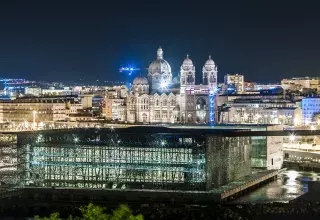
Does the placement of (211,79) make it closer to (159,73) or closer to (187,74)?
(187,74)

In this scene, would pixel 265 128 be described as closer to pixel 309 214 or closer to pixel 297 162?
pixel 297 162

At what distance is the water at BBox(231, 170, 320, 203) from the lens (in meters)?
39.2

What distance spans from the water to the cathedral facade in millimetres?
32941

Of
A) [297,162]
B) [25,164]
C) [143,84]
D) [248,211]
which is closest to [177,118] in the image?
[143,84]

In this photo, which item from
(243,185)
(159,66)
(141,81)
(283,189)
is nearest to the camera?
(243,185)

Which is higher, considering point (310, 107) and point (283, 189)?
point (310, 107)

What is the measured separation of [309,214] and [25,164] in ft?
52.4

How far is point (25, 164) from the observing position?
4141 cm

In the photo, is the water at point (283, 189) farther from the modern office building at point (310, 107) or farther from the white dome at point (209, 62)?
the modern office building at point (310, 107)

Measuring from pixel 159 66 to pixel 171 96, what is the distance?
4.41 meters

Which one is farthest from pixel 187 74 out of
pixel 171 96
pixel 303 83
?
pixel 303 83

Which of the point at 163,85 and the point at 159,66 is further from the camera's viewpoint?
the point at 159,66

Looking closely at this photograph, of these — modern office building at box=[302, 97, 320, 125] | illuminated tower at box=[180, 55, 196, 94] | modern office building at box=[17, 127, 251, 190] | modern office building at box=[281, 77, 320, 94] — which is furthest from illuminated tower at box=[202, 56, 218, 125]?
modern office building at box=[281, 77, 320, 94]

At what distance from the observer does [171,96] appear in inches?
3300
